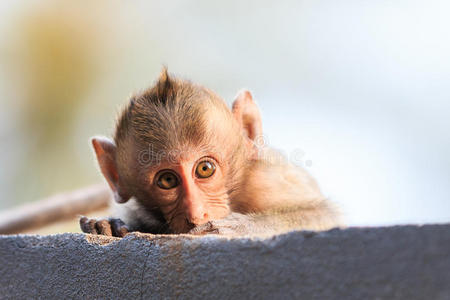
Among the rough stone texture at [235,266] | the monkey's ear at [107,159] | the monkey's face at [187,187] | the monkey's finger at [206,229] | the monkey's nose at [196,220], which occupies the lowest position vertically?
the rough stone texture at [235,266]

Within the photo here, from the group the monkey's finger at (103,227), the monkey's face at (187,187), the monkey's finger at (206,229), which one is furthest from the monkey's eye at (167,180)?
the monkey's finger at (206,229)

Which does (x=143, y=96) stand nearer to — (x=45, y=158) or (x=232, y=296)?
(x=232, y=296)

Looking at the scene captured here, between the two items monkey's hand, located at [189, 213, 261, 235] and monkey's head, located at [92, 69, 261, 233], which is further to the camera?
monkey's head, located at [92, 69, 261, 233]

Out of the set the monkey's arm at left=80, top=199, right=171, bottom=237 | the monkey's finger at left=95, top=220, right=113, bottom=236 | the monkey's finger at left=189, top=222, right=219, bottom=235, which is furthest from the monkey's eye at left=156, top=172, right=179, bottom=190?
the monkey's finger at left=189, top=222, right=219, bottom=235

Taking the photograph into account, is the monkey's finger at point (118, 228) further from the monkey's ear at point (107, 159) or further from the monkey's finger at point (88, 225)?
the monkey's ear at point (107, 159)

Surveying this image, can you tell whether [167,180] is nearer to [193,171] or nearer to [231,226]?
[193,171]

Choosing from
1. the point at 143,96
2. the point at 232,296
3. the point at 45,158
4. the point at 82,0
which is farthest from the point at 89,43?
the point at 232,296

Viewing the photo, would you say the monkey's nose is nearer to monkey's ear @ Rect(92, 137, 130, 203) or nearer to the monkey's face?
the monkey's face
